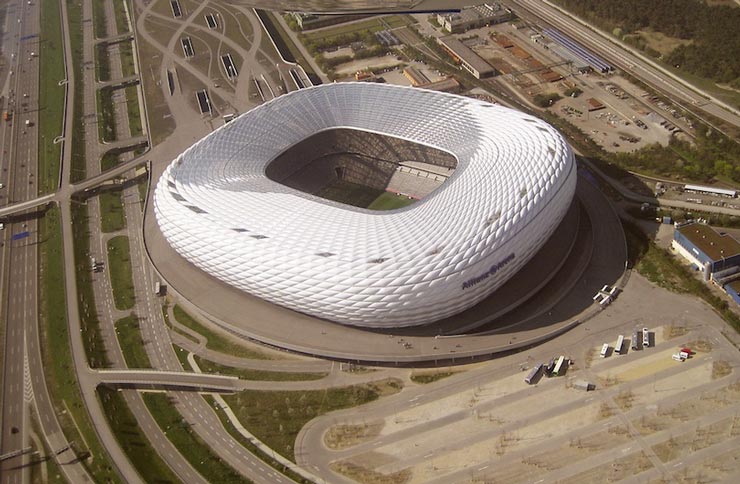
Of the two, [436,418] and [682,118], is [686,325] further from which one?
[682,118]

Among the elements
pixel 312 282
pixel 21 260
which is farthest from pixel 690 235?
pixel 21 260

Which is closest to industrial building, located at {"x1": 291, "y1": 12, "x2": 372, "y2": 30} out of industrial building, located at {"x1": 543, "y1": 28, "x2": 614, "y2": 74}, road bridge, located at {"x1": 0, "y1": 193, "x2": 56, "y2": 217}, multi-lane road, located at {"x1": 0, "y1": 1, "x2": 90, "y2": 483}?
industrial building, located at {"x1": 543, "y1": 28, "x2": 614, "y2": 74}

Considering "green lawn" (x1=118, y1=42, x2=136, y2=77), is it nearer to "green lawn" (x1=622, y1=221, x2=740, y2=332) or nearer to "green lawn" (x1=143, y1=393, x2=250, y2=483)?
"green lawn" (x1=143, y1=393, x2=250, y2=483)

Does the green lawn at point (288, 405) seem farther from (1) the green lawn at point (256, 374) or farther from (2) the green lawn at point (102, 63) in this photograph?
(2) the green lawn at point (102, 63)

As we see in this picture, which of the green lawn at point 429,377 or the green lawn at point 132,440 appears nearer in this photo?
the green lawn at point 132,440

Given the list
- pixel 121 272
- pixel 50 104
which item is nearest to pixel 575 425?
pixel 121 272

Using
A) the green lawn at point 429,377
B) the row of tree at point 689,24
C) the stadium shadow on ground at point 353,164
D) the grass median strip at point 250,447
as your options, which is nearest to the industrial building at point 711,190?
the stadium shadow on ground at point 353,164
